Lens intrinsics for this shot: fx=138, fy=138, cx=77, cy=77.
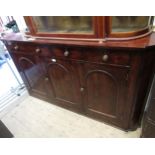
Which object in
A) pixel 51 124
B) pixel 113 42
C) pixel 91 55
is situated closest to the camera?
pixel 113 42

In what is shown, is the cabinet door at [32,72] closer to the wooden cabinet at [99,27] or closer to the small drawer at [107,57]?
the wooden cabinet at [99,27]

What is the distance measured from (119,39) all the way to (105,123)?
37.9 inches

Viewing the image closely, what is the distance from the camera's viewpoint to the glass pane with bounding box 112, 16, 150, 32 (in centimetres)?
95

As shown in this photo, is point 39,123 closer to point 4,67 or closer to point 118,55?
point 118,55

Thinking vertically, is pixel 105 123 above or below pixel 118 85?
below

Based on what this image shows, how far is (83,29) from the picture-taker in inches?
44.5

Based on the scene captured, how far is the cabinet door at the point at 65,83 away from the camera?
131 centimetres

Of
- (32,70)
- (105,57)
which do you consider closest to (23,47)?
(32,70)

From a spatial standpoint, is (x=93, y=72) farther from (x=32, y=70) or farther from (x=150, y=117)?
(x=32, y=70)

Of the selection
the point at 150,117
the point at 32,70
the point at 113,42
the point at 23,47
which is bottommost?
the point at 150,117

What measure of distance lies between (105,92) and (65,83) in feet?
1.47

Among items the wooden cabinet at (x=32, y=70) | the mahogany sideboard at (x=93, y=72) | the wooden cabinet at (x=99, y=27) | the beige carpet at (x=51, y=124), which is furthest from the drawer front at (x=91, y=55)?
the beige carpet at (x=51, y=124)

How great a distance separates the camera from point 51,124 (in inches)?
64.2

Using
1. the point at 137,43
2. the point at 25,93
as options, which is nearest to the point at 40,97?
the point at 25,93
